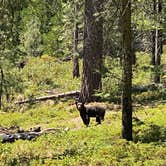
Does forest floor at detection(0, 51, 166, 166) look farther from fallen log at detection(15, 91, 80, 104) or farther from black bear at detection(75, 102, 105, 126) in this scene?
fallen log at detection(15, 91, 80, 104)

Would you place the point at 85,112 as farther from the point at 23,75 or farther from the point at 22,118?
the point at 23,75

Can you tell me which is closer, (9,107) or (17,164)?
(17,164)

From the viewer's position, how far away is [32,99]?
93.0ft

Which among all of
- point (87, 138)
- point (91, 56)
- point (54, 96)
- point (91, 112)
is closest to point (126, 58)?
point (87, 138)

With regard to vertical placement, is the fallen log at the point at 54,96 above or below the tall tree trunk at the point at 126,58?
below

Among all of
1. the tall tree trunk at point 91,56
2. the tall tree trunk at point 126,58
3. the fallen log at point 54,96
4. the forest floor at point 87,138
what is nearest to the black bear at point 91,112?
the forest floor at point 87,138

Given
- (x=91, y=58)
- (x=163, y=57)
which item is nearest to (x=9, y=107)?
(x=91, y=58)

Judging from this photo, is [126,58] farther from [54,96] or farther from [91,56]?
[54,96]

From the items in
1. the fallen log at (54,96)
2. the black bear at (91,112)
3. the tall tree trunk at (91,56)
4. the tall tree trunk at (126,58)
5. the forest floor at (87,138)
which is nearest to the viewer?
the forest floor at (87,138)

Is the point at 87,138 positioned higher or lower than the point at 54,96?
higher

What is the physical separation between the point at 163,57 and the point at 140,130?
102ft

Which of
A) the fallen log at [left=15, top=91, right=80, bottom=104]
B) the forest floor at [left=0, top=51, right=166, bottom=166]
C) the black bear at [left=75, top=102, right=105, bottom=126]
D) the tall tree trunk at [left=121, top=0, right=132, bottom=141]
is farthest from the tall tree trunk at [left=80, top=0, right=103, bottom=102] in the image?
the tall tree trunk at [left=121, top=0, right=132, bottom=141]

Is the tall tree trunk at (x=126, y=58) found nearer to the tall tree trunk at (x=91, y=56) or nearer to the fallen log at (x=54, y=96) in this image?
the tall tree trunk at (x=91, y=56)

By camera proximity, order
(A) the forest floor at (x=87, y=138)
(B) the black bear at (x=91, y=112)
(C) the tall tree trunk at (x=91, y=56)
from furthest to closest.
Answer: (C) the tall tree trunk at (x=91, y=56), (B) the black bear at (x=91, y=112), (A) the forest floor at (x=87, y=138)
